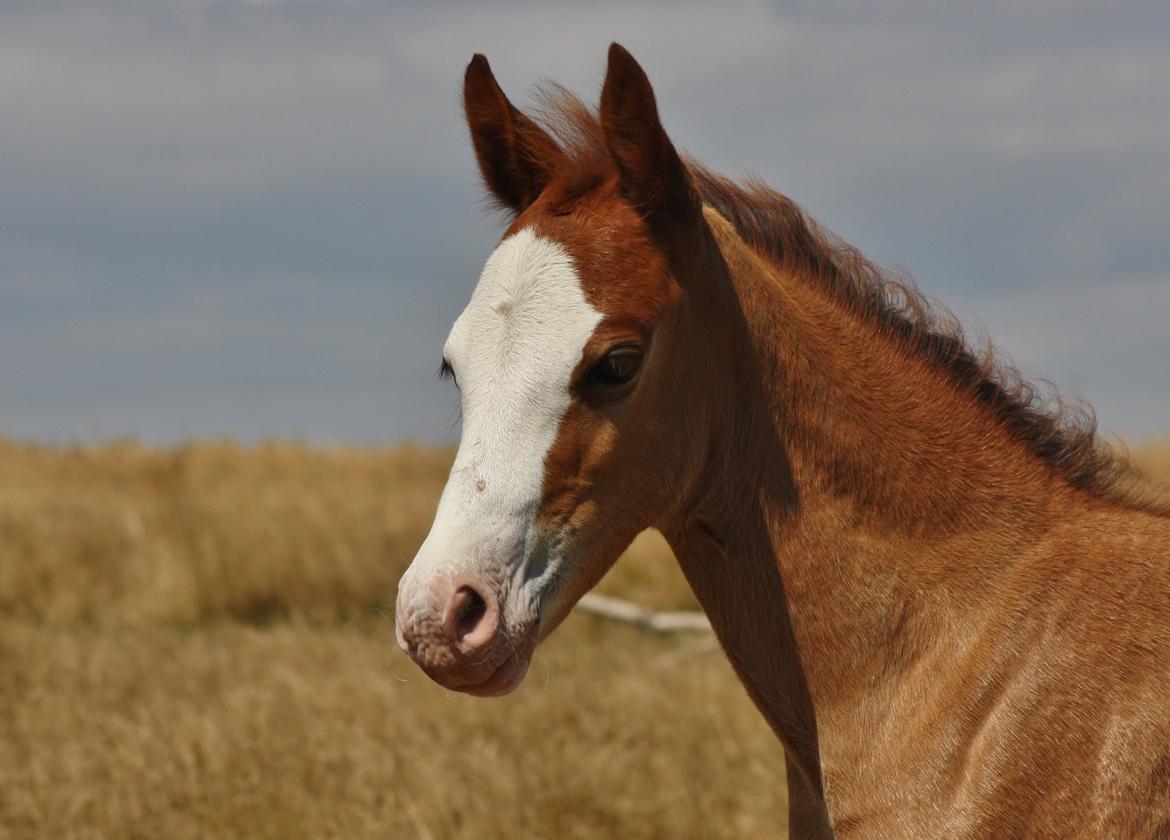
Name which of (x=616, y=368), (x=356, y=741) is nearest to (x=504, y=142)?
(x=616, y=368)

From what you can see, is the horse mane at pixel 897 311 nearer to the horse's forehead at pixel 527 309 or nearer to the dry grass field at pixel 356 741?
the horse's forehead at pixel 527 309

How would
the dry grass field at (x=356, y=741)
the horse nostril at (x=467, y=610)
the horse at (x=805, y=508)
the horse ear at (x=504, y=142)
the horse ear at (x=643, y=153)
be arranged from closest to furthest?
the horse nostril at (x=467, y=610), the horse at (x=805, y=508), the horse ear at (x=643, y=153), the horse ear at (x=504, y=142), the dry grass field at (x=356, y=741)

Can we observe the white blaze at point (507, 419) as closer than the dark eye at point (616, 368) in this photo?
Yes

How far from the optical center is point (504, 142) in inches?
145

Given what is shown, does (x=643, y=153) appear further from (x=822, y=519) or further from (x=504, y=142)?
(x=822, y=519)

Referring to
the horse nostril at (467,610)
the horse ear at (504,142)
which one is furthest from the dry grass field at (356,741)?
the horse nostril at (467,610)

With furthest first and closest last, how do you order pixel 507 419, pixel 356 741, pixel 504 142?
pixel 356 741
pixel 504 142
pixel 507 419

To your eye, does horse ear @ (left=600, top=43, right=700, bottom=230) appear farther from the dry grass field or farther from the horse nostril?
the dry grass field

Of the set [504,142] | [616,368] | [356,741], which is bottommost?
[356,741]

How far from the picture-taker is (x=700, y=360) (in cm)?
330

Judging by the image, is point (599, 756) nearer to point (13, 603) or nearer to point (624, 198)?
point (624, 198)

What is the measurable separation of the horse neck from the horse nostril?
0.67 metres

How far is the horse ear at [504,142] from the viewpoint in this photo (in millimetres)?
3602

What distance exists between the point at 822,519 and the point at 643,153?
95 cm
